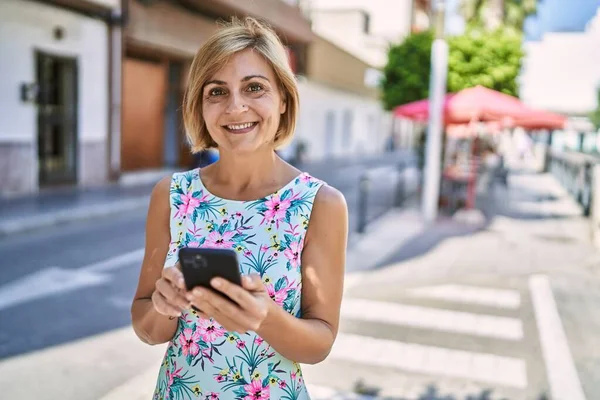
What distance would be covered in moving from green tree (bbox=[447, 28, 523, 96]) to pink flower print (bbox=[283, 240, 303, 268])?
1391 centimetres

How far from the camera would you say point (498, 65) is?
48.3 feet

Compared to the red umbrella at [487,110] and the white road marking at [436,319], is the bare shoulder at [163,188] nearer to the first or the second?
the white road marking at [436,319]

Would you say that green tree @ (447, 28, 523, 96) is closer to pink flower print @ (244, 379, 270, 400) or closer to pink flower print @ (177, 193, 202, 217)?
pink flower print @ (177, 193, 202, 217)

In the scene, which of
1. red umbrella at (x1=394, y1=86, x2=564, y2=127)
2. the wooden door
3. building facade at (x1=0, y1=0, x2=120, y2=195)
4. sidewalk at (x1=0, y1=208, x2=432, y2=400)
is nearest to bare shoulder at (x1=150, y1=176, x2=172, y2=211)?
sidewalk at (x1=0, y1=208, x2=432, y2=400)

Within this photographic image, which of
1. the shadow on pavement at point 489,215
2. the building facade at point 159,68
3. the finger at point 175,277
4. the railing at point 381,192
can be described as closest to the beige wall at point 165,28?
the building facade at point 159,68

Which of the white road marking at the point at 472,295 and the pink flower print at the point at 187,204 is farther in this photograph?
the white road marking at the point at 472,295

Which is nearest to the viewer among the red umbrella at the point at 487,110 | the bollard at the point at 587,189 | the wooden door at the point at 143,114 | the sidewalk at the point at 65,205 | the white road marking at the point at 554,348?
the white road marking at the point at 554,348

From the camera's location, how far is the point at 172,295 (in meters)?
1.45

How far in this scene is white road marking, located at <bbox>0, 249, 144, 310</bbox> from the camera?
6305 mm

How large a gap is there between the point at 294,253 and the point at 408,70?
1525 centimetres

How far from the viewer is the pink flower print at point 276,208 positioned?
1.76 meters

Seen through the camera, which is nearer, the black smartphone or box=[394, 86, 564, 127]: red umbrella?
the black smartphone

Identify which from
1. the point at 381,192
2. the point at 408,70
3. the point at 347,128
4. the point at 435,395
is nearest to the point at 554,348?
the point at 435,395

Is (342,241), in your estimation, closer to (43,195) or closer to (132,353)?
(132,353)
